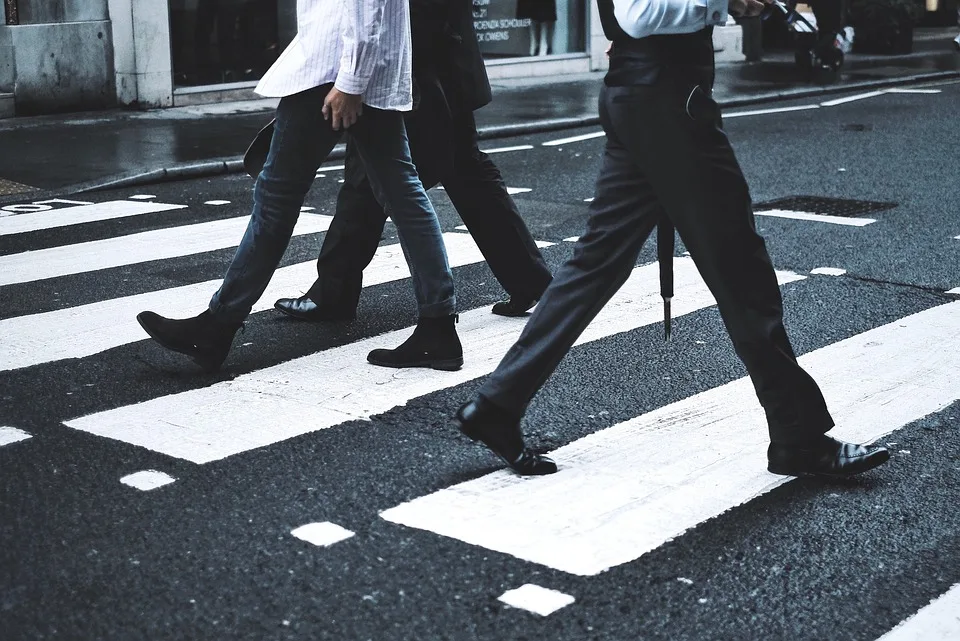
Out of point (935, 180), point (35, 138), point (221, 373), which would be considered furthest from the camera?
point (35, 138)

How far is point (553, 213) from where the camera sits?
26.6 feet

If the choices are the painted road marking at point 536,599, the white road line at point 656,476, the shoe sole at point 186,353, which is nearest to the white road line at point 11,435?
the shoe sole at point 186,353

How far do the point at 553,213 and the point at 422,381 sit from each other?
3.62 m

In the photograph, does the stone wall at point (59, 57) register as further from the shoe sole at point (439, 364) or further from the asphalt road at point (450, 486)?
the shoe sole at point (439, 364)

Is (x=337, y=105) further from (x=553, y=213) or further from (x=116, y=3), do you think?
(x=116, y=3)

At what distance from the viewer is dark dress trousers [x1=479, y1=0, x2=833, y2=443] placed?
11.4 feet

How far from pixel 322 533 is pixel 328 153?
1780mm

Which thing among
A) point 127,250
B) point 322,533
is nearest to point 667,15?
point 322,533

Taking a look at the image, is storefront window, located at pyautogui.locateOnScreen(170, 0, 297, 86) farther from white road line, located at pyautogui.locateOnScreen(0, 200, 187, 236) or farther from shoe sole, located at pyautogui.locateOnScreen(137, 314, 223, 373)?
shoe sole, located at pyautogui.locateOnScreen(137, 314, 223, 373)

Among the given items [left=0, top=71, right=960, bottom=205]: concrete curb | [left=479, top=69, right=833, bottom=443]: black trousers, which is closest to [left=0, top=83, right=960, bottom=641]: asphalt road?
[left=479, top=69, right=833, bottom=443]: black trousers

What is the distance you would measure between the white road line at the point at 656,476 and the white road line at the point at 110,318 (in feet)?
6.57

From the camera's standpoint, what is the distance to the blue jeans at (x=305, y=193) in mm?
4574

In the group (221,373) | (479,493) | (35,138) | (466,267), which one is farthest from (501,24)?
(479,493)

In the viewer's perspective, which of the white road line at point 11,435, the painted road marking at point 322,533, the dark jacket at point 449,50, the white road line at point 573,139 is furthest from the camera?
the white road line at point 573,139
